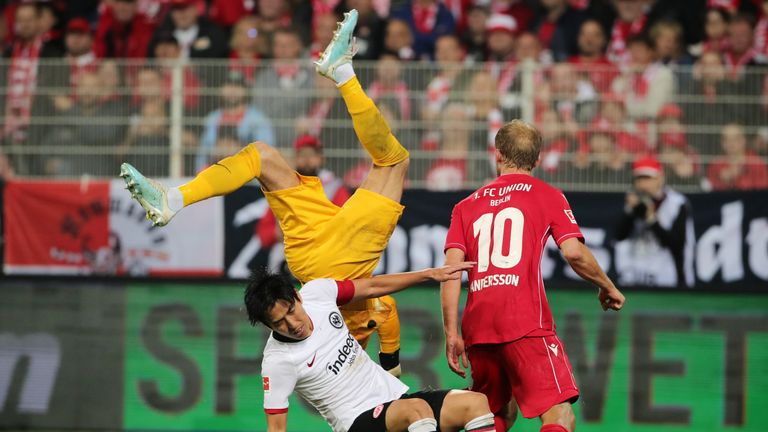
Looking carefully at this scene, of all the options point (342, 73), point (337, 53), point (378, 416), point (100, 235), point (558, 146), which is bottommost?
point (378, 416)

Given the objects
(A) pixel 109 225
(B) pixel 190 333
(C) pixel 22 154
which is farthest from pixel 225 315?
(C) pixel 22 154

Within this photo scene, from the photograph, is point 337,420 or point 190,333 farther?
A: point 190,333

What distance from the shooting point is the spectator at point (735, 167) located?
10172 mm

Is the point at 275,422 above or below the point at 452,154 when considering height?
below

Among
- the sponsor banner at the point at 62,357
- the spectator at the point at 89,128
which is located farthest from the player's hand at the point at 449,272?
the sponsor banner at the point at 62,357

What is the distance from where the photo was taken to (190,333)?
10.9 metres

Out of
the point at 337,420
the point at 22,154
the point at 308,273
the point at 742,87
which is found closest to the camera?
the point at 337,420

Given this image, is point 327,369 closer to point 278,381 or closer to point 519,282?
point 278,381

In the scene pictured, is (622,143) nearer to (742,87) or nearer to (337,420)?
(742,87)

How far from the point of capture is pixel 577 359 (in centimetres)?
1058

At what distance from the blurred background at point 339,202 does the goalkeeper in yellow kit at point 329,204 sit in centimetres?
275

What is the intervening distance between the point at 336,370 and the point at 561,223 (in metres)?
1.50

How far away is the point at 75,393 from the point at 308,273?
4345mm

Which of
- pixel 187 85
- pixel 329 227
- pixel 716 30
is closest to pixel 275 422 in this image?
pixel 329 227
